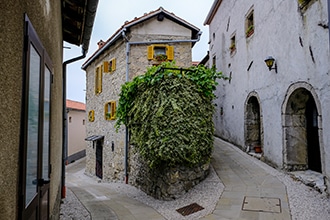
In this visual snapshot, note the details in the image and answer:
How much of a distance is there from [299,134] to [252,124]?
7.90 feet

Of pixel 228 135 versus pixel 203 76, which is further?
pixel 228 135

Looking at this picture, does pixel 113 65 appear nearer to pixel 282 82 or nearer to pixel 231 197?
pixel 282 82

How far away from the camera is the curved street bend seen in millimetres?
4508

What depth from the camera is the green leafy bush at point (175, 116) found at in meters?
5.71

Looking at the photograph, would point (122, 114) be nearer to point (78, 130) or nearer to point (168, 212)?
point (168, 212)

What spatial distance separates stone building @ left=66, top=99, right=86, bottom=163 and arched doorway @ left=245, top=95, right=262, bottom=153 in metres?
14.7

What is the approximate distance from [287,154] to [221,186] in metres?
1.88

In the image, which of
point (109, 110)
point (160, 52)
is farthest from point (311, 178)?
point (109, 110)

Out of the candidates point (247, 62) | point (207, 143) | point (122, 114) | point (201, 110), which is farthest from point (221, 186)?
point (247, 62)

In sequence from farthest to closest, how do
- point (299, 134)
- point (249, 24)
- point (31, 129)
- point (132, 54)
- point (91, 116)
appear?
point (91, 116), point (132, 54), point (249, 24), point (299, 134), point (31, 129)

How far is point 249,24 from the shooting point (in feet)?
29.2

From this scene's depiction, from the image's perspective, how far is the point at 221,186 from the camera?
5.85 m

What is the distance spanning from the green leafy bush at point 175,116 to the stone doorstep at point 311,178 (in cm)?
204

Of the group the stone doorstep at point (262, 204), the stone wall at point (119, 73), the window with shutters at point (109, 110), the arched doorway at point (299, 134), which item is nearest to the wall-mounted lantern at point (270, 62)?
the arched doorway at point (299, 134)
